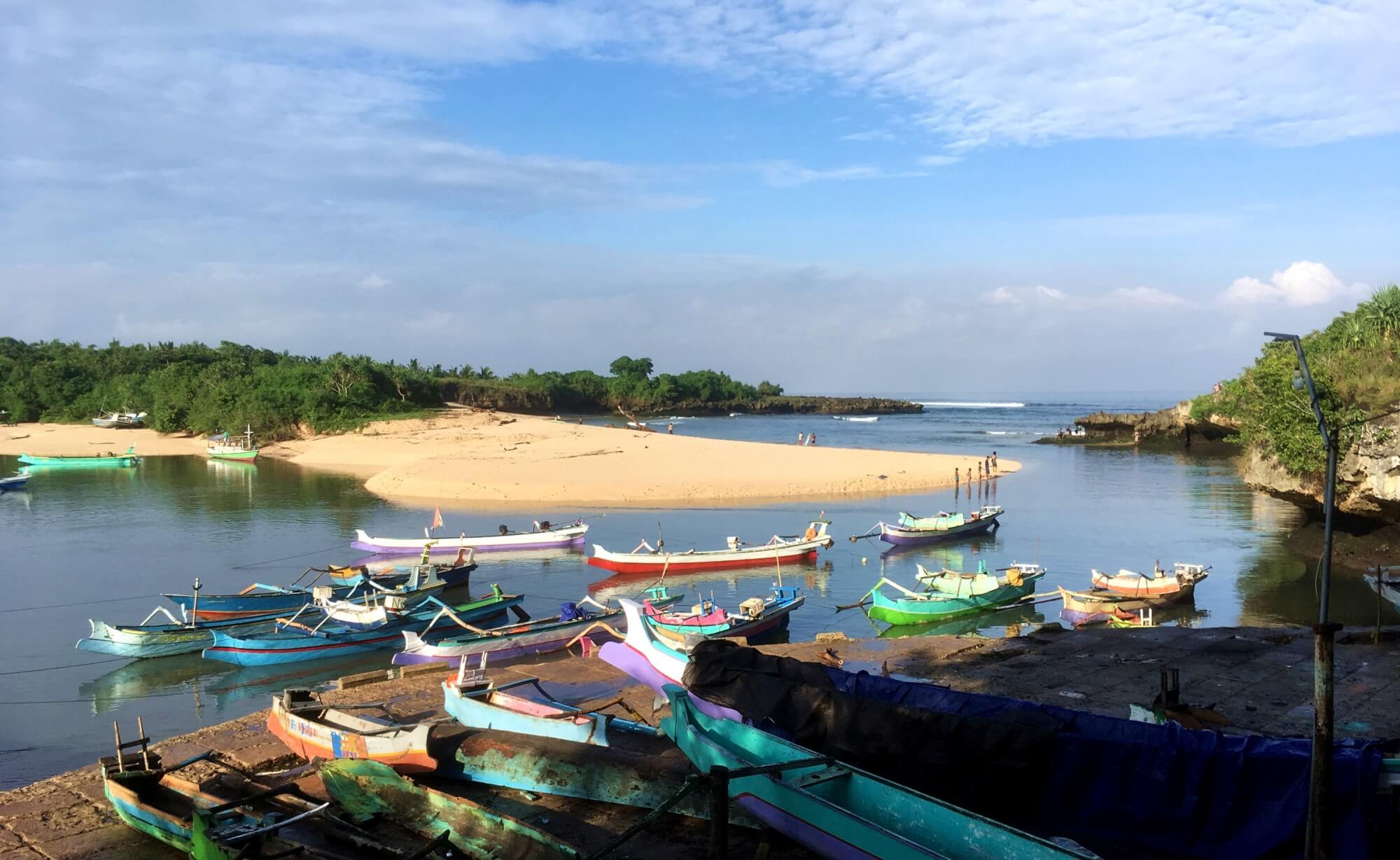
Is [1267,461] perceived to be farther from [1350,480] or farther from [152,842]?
[152,842]

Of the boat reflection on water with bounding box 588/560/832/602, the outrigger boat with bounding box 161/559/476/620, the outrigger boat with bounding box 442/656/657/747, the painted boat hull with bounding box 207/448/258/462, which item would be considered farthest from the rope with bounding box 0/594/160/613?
the painted boat hull with bounding box 207/448/258/462

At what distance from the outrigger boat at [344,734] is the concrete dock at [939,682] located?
231 millimetres

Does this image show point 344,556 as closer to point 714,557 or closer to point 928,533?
point 714,557

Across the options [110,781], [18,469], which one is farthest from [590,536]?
[18,469]

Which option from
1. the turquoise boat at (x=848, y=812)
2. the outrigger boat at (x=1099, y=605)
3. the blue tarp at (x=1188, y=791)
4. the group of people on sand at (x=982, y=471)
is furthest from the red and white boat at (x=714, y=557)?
the group of people on sand at (x=982, y=471)

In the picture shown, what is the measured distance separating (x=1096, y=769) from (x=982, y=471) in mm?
46260

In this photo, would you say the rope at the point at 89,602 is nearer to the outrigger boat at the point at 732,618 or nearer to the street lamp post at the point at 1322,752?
the outrigger boat at the point at 732,618

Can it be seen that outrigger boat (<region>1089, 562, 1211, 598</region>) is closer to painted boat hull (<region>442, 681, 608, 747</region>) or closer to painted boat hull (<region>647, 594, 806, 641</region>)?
painted boat hull (<region>647, 594, 806, 641</region>)

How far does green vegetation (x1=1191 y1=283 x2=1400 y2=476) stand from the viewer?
24969mm

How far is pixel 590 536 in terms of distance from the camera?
114 feet

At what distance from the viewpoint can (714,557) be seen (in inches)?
1141

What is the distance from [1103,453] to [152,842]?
68.9 meters

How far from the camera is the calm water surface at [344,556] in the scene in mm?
18312

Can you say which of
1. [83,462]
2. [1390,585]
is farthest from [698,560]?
[83,462]
